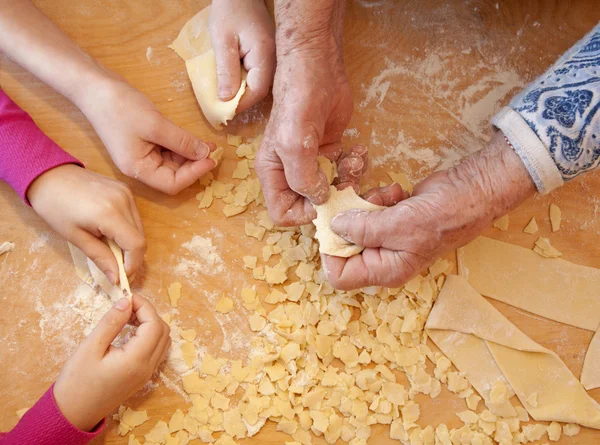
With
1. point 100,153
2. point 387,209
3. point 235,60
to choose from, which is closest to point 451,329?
point 387,209

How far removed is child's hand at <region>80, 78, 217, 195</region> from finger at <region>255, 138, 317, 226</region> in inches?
6.7

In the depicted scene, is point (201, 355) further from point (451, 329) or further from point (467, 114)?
point (467, 114)

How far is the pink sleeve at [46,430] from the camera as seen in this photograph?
1054 mm

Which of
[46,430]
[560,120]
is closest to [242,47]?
[560,120]

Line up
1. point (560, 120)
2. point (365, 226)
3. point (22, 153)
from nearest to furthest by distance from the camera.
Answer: point (560, 120), point (365, 226), point (22, 153)

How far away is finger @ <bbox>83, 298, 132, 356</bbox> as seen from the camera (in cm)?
108

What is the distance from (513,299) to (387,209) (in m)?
0.42

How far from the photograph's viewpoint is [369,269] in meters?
1.08

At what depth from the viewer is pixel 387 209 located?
3.45 feet

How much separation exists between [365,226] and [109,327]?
0.55 meters

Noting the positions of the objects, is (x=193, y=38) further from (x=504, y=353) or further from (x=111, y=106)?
(x=504, y=353)

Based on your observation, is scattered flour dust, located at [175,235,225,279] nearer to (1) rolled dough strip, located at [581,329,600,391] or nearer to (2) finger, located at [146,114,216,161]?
(2) finger, located at [146,114,216,161]

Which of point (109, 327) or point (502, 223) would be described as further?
→ point (502, 223)

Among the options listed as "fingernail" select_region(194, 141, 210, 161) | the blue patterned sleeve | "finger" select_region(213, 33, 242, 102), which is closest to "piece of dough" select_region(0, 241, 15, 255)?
"fingernail" select_region(194, 141, 210, 161)
